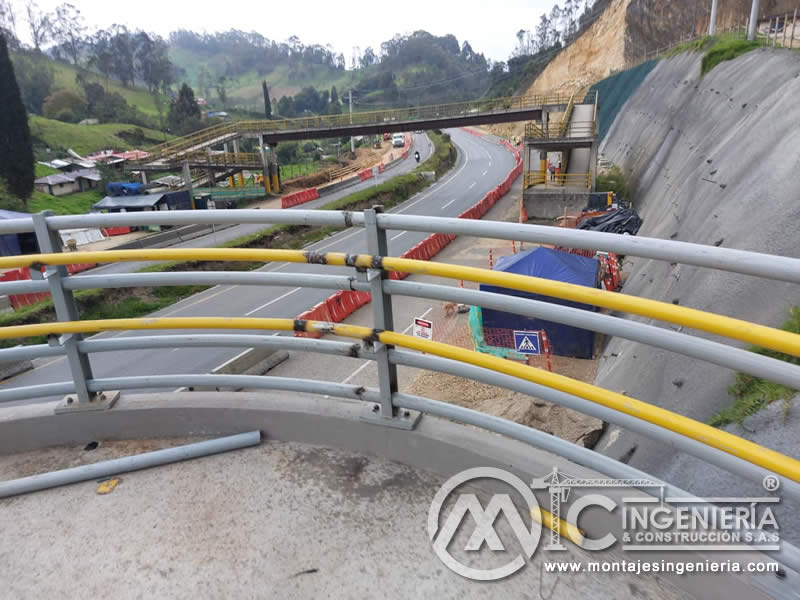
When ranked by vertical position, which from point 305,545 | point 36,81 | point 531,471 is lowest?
point 305,545

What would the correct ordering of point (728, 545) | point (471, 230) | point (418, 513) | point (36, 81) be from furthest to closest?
point (36, 81), point (418, 513), point (471, 230), point (728, 545)

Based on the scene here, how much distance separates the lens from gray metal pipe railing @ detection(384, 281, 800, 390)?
1371mm

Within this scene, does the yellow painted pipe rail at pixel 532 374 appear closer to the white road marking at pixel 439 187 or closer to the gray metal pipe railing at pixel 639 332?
the gray metal pipe railing at pixel 639 332

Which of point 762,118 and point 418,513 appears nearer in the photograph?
point 418,513

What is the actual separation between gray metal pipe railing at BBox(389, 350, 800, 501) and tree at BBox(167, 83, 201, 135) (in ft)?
279

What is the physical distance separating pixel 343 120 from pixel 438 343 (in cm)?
4397

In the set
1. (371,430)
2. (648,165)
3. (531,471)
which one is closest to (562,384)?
(531,471)

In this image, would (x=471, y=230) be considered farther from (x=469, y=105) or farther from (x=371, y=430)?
(x=469, y=105)

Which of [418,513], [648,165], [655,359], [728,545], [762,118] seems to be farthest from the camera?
[648,165]

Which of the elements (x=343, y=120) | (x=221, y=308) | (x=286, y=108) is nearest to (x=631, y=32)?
(x=343, y=120)

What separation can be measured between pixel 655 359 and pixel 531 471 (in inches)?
275

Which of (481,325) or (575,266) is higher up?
(575,266)

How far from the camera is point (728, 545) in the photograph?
1644 mm

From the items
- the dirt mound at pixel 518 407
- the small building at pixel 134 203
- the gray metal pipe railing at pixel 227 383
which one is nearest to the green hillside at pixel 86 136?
the small building at pixel 134 203
